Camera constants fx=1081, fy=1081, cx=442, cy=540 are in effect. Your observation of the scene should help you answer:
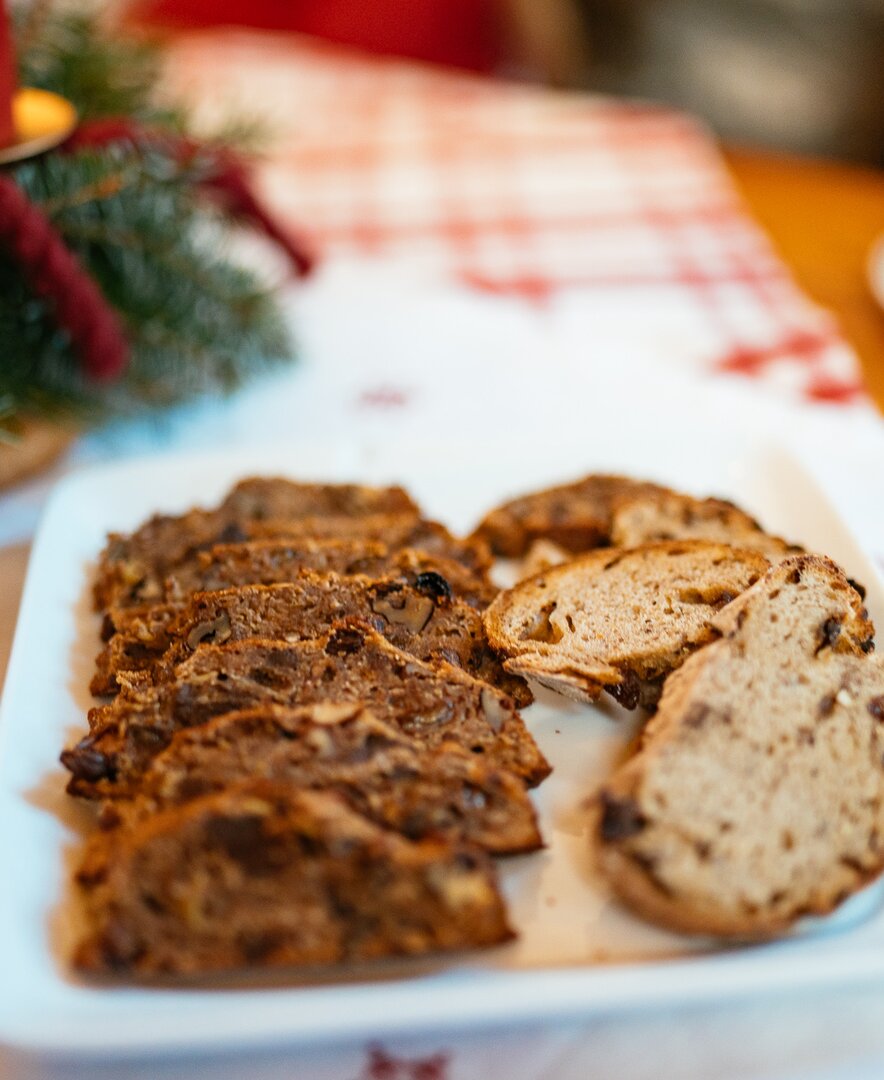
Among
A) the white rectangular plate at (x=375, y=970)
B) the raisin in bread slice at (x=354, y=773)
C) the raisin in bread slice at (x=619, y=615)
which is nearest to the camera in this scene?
the white rectangular plate at (x=375, y=970)

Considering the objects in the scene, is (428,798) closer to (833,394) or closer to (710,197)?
(833,394)

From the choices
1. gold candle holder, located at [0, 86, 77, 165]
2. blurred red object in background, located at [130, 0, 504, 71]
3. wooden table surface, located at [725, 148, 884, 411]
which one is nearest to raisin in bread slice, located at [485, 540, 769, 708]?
gold candle holder, located at [0, 86, 77, 165]

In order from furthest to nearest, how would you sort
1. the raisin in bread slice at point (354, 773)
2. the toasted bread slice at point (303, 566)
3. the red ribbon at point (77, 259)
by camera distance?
the red ribbon at point (77, 259), the toasted bread slice at point (303, 566), the raisin in bread slice at point (354, 773)

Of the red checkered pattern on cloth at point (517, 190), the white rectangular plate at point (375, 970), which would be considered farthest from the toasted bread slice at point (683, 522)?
the red checkered pattern on cloth at point (517, 190)

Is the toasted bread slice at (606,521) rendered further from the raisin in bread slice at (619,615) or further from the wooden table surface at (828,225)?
the wooden table surface at (828,225)

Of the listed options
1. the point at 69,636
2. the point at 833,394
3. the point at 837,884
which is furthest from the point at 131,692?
the point at 833,394

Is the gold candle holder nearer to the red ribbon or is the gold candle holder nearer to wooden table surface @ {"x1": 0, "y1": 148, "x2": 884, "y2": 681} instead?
the red ribbon
